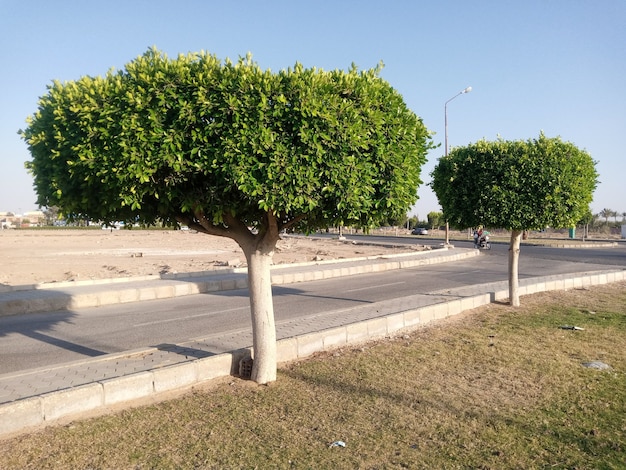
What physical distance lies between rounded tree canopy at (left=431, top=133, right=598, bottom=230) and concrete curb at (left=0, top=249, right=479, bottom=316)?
25.3 ft

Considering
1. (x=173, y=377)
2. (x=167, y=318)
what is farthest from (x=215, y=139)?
(x=167, y=318)

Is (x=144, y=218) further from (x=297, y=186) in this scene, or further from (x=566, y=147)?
(x=566, y=147)

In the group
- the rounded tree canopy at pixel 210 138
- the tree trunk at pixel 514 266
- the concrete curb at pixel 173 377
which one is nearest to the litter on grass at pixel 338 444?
the rounded tree canopy at pixel 210 138

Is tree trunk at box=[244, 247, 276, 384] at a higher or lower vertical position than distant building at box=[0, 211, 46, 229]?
lower

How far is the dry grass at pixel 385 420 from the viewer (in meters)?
4.08

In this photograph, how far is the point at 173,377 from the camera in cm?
590

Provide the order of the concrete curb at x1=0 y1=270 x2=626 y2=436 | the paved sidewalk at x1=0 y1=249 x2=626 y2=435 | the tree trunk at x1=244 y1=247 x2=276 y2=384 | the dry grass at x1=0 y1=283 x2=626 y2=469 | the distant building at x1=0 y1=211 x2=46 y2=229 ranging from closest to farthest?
1. the dry grass at x1=0 y1=283 x2=626 y2=469
2. the concrete curb at x1=0 y1=270 x2=626 y2=436
3. the paved sidewalk at x1=0 y1=249 x2=626 y2=435
4. the tree trunk at x1=244 y1=247 x2=276 y2=384
5. the distant building at x1=0 y1=211 x2=46 y2=229

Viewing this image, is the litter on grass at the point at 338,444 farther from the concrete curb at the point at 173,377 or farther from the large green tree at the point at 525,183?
the large green tree at the point at 525,183

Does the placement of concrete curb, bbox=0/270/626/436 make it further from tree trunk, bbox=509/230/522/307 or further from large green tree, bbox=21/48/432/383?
tree trunk, bbox=509/230/522/307

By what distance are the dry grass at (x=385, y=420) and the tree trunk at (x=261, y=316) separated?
0.23m

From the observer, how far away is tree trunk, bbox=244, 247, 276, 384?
6.18 meters

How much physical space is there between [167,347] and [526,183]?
25.2ft

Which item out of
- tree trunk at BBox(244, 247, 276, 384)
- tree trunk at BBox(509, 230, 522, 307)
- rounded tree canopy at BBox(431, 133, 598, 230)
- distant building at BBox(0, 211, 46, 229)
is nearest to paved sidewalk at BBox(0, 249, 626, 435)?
tree trunk at BBox(244, 247, 276, 384)

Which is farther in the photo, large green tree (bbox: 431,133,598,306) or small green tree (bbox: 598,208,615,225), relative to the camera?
small green tree (bbox: 598,208,615,225)
